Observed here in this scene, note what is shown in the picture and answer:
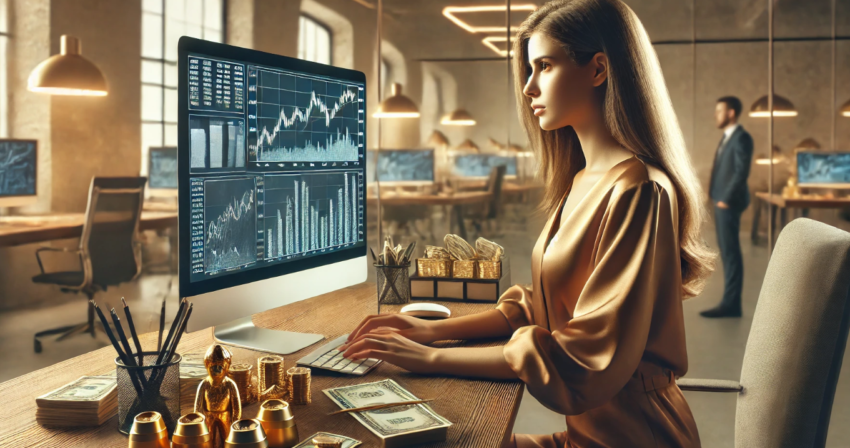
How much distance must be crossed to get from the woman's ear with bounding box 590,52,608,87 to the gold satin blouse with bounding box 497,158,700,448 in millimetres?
159

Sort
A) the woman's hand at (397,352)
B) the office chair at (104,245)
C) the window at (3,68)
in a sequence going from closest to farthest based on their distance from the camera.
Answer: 1. the woman's hand at (397,352)
2. the office chair at (104,245)
3. the window at (3,68)

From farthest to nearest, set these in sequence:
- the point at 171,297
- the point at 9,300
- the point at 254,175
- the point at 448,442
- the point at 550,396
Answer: the point at 171,297 < the point at 9,300 < the point at 254,175 < the point at 550,396 < the point at 448,442

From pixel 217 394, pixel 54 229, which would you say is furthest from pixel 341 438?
pixel 54 229

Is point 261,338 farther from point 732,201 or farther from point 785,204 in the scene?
point 785,204

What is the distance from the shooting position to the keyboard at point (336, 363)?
116 cm

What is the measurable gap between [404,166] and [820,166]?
2486 millimetres

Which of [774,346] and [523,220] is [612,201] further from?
[523,220]

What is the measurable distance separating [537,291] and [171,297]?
530 cm

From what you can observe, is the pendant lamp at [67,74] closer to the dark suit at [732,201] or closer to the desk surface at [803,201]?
the dark suit at [732,201]

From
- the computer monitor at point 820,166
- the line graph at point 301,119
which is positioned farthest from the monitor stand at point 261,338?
the computer monitor at point 820,166

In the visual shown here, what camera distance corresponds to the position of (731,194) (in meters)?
4.02

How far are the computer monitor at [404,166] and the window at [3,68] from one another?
3175 millimetres

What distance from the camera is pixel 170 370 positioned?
886mm

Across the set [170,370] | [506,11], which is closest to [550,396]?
[170,370]
